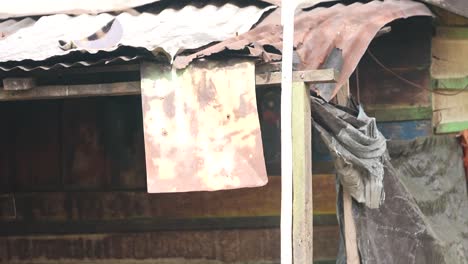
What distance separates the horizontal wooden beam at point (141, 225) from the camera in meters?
7.24

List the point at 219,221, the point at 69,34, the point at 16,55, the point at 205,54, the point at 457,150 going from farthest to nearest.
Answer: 1. the point at 219,221
2. the point at 457,150
3. the point at 69,34
4. the point at 16,55
5. the point at 205,54

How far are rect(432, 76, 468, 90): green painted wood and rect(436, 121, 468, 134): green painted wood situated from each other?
354mm

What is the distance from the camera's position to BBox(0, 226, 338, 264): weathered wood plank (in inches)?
285

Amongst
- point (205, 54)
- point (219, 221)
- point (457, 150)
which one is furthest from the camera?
point (219, 221)

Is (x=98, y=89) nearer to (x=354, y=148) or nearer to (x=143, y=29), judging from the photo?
(x=143, y=29)

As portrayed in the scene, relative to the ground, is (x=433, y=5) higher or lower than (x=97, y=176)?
higher

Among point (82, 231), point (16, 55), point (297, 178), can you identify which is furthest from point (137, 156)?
point (297, 178)

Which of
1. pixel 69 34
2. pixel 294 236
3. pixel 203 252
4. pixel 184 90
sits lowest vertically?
pixel 203 252

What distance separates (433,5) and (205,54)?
256cm

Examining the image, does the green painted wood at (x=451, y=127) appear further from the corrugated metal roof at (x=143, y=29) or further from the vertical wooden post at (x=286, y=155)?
the vertical wooden post at (x=286, y=155)

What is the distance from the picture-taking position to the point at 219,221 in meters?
7.39

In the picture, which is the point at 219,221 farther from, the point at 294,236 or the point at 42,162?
the point at 294,236

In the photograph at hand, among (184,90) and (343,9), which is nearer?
(184,90)

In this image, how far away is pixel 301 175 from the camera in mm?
4754
